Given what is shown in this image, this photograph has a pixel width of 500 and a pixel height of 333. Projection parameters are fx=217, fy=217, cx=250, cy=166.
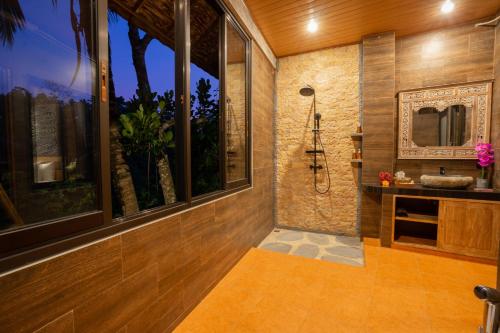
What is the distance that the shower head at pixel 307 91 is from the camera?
335 centimetres

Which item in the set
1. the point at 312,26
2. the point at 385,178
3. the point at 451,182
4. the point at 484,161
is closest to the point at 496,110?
the point at 484,161

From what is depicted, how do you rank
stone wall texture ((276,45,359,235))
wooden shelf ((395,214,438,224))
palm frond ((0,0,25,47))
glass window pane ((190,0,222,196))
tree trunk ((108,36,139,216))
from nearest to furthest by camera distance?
palm frond ((0,0,25,47)) → tree trunk ((108,36,139,216)) → glass window pane ((190,0,222,196)) → wooden shelf ((395,214,438,224)) → stone wall texture ((276,45,359,235))

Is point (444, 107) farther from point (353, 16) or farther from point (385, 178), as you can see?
point (353, 16)

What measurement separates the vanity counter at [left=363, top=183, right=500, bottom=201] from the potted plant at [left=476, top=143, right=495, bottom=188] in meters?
0.20

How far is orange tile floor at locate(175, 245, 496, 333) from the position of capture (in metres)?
1.58

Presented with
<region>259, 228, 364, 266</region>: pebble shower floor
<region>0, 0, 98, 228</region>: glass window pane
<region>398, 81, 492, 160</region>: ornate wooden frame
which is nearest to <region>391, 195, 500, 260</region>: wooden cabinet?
<region>259, 228, 364, 266</region>: pebble shower floor

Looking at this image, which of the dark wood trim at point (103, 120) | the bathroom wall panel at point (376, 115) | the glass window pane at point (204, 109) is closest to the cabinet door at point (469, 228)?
the bathroom wall panel at point (376, 115)

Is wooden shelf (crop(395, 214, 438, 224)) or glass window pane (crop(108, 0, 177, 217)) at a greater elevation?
glass window pane (crop(108, 0, 177, 217))

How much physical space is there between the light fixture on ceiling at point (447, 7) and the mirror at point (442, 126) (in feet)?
3.66

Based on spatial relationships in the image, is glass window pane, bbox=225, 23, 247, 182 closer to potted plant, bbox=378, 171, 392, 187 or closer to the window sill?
the window sill

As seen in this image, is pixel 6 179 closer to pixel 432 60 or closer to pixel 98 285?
pixel 98 285

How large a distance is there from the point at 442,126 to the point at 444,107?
252 mm

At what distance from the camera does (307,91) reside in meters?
3.44

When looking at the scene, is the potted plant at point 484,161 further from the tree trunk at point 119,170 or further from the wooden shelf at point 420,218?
the tree trunk at point 119,170
